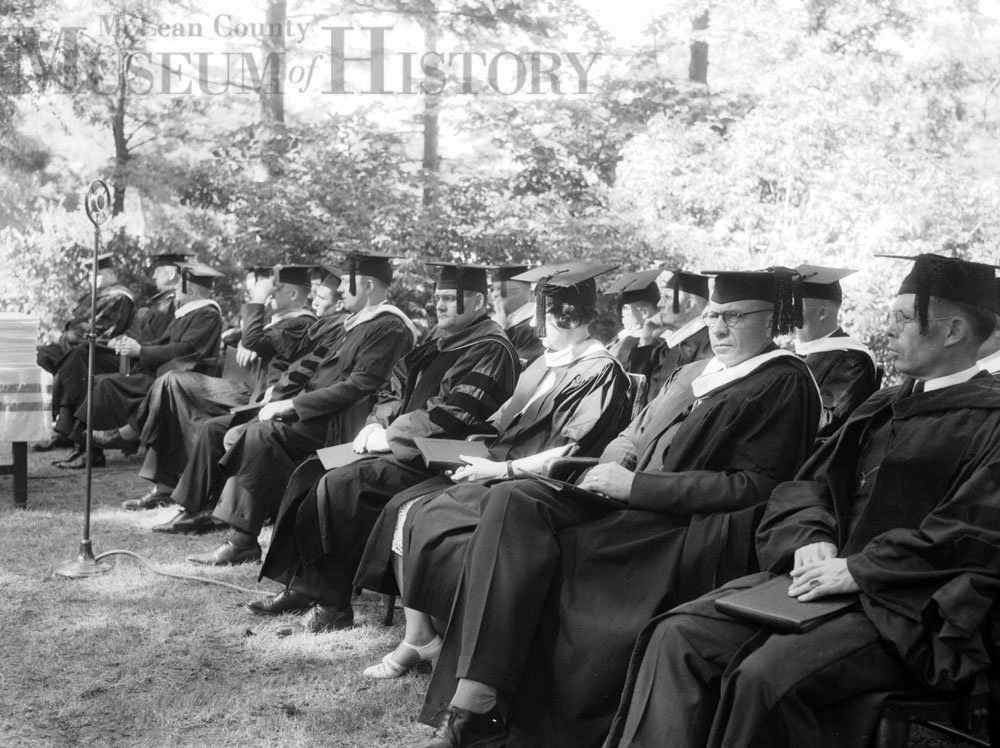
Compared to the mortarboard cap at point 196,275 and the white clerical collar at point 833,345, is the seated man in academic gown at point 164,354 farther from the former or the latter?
the white clerical collar at point 833,345

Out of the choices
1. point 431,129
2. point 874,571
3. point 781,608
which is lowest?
point 781,608

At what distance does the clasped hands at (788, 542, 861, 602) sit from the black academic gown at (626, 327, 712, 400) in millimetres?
3605

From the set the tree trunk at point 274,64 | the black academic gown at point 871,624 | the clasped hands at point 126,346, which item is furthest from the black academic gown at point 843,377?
the tree trunk at point 274,64

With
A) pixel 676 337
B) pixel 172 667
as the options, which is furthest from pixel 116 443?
pixel 172 667

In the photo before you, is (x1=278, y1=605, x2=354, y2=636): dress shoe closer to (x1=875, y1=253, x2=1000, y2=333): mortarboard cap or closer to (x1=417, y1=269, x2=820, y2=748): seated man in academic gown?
(x1=417, y1=269, x2=820, y2=748): seated man in academic gown

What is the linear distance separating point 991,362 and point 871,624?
2.24 meters

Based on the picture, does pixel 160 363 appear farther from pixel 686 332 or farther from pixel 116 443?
pixel 686 332

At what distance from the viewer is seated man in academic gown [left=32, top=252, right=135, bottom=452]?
955 centimetres

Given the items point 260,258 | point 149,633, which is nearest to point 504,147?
point 260,258

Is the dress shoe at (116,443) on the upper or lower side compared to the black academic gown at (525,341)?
lower

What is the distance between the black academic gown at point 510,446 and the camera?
404cm

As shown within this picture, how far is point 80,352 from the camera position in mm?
9742

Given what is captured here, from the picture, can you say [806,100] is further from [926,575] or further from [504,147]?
[926,575]

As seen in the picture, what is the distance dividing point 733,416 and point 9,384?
5.35m
